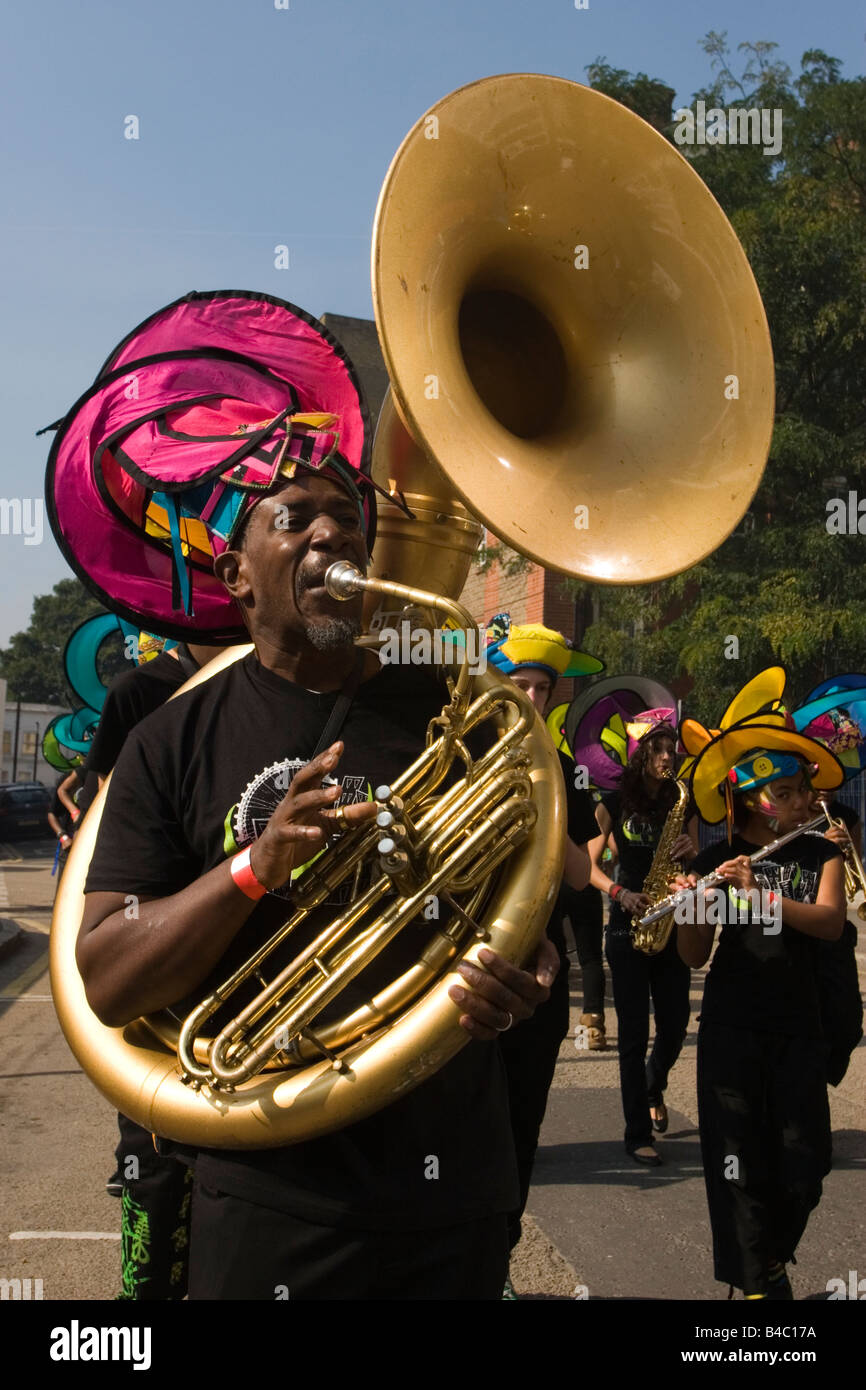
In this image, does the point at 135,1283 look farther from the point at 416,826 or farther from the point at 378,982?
the point at 416,826

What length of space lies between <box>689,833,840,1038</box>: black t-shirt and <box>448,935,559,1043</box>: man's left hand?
192 centimetres

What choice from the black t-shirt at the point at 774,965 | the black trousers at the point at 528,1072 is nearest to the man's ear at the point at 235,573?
the black trousers at the point at 528,1072

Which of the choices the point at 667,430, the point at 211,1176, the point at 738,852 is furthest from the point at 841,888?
the point at 211,1176

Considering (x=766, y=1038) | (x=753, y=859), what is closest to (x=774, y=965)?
(x=766, y=1038)

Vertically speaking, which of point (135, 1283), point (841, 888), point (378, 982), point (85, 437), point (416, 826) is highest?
point (85, 437)

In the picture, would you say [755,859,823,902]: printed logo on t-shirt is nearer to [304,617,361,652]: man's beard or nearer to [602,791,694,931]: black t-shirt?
[602,791,694,931]: black t-shirt

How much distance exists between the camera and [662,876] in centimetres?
536

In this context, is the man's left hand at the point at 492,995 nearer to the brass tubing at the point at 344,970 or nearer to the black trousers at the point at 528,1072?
the brass tubing at the point at 344,970

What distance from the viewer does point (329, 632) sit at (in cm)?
203

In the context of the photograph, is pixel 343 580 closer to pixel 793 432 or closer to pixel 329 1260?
pixel 329 1260

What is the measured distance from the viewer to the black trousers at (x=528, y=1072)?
3.47 meters

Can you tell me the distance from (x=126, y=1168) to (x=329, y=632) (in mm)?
1551

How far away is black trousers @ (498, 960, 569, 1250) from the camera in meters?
3.47

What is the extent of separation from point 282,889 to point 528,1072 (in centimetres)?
182
